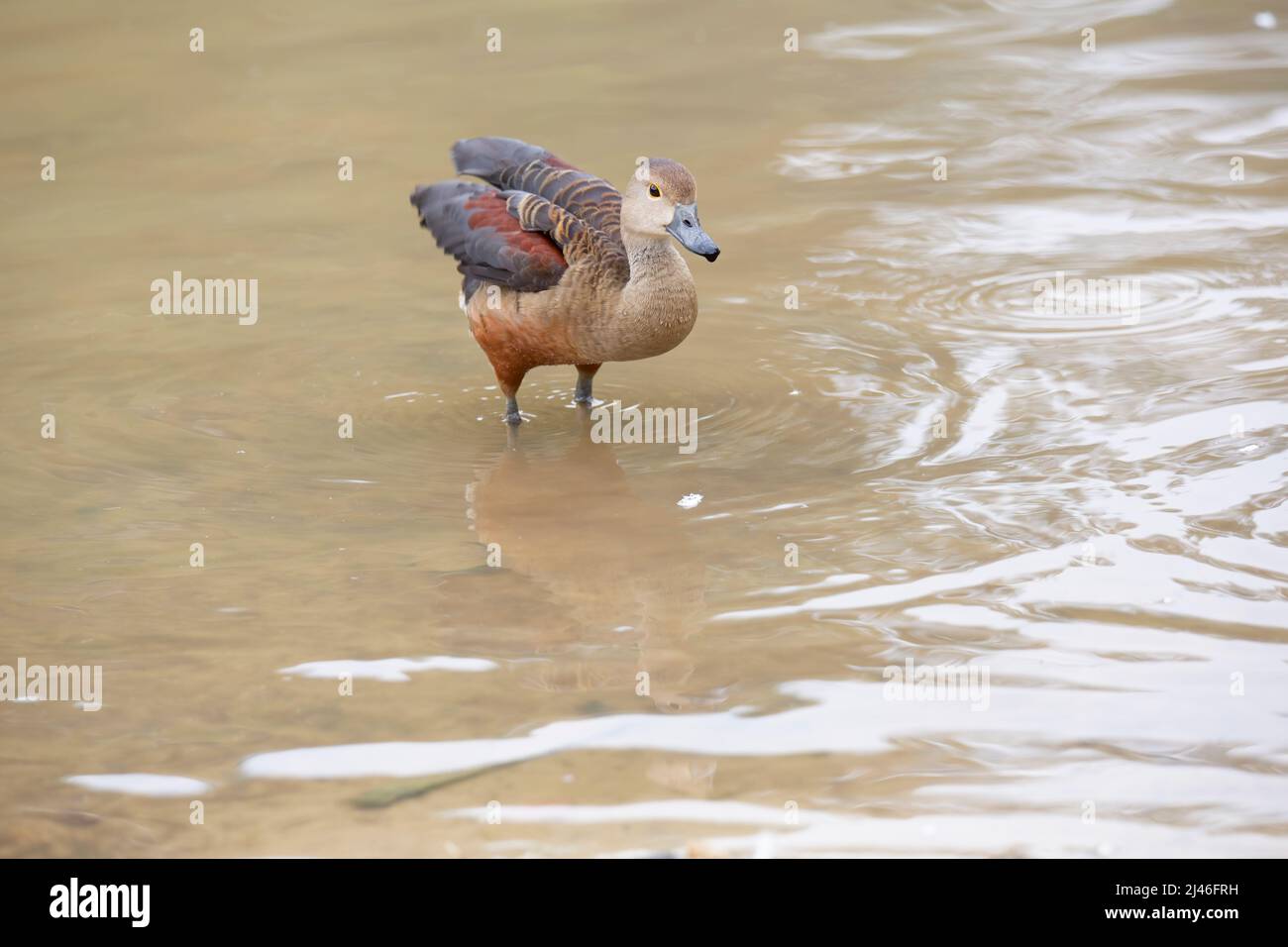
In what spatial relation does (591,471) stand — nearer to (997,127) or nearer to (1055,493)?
(1055,493)

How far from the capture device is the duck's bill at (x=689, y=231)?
5852 millimetres

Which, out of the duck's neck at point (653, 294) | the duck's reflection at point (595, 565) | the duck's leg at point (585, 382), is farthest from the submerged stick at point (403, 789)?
the duck's leg at point (585, 382)

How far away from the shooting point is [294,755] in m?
4.17

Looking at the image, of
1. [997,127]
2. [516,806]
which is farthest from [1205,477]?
[997,127]

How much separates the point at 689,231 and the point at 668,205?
0.45 feet

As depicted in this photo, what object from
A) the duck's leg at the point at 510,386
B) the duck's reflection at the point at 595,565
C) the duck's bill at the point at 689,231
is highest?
the duck's bill at the point at 689,231

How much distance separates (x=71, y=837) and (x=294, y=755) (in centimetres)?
58

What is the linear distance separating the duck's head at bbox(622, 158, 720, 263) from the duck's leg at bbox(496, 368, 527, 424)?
2.80ft

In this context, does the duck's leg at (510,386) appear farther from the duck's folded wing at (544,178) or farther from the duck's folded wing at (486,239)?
the duck's folded wing at (544,178)

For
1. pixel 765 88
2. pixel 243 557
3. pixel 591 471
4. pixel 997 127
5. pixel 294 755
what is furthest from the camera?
pixel 765 88

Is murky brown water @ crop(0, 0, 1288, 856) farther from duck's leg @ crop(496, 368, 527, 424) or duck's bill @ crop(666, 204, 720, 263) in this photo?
duck's bill @ crop(666, 204, 720, 263)

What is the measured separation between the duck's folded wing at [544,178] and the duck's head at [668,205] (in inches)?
9.8

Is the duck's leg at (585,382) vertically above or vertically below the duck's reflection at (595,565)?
above

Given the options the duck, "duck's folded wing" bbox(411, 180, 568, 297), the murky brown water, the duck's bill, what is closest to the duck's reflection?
the murky brown water
